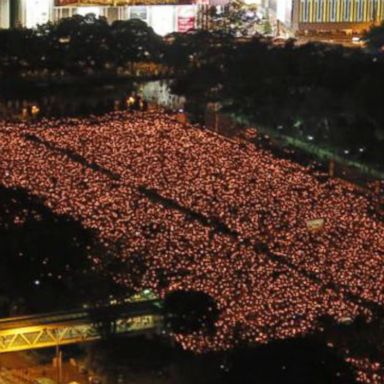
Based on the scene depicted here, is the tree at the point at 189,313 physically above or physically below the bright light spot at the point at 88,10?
below

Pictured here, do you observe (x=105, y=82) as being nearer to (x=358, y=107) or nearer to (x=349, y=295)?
(x=358, y=107)

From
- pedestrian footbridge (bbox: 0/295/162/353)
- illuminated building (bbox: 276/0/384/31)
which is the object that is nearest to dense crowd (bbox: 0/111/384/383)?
pedestrian footbridge (bbox: 0/295/162/353)

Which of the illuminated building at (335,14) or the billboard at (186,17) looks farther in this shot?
the illuminated building at (335,14)

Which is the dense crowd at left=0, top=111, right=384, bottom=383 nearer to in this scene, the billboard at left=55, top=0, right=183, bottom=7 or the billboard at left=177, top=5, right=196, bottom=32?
the billboard at left=55, top=0, right=183, bottom=7

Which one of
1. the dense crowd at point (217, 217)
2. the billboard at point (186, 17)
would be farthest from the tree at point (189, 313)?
the billboard at point (186, 17)

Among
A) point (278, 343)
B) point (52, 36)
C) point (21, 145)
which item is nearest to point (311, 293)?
point (278, 343)

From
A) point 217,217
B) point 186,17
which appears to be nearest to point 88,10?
point 186,17

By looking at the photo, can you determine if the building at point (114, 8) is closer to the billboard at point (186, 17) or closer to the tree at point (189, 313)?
the billboard at point (186, 17)
